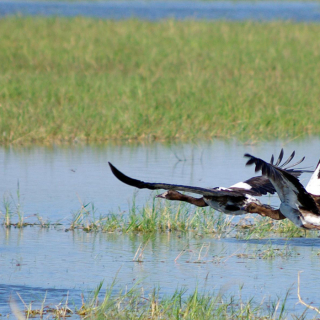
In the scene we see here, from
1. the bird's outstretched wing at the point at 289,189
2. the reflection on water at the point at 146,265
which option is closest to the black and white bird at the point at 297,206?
the bird's outstretched wing at the point at 289,189

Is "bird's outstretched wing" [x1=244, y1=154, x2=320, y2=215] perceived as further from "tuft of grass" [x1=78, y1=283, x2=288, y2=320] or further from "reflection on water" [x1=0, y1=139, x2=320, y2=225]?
"reflection on water" [x1=0, y1=139, x2=320, y2=225]

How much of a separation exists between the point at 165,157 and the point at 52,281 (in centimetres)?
502

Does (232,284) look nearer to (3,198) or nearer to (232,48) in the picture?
(3,198)

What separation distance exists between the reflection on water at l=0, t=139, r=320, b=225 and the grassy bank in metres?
0.55

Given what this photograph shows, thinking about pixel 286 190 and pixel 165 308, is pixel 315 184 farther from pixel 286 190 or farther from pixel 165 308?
Result: pixel 165 308

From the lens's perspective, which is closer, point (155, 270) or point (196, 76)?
point (155, 270)

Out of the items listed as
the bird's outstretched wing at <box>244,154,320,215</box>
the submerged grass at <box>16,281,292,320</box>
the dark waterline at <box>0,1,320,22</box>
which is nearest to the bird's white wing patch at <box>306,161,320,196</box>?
the bird's outstretched wing at <box>244,154,320,215</box>

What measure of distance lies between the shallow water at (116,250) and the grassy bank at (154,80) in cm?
166

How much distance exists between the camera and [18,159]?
10.1 m

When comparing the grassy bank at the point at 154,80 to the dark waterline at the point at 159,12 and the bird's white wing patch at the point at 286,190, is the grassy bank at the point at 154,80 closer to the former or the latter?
the bird's white wing patch at the point at 286,190

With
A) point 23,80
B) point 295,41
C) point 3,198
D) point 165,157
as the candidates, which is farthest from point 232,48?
point 3,198

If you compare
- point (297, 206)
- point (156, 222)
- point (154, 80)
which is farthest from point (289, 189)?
point (154, 80)

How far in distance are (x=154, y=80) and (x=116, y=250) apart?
315 inches

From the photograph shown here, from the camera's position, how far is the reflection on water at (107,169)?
8.12 meters
